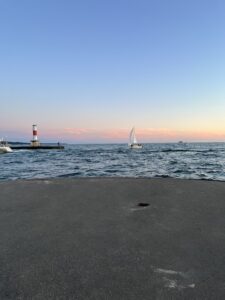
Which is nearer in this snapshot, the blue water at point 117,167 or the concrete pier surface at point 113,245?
the concrete pier surface at point 113,245

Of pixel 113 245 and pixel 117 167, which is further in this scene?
pixel 117 167

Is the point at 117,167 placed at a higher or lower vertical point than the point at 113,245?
lower

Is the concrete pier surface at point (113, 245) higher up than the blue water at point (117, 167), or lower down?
higher up

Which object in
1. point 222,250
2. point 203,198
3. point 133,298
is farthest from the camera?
point 203,198

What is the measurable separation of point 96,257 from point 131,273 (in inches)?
22.5

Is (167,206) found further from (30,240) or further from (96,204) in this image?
(30,240)

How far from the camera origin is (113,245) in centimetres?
394

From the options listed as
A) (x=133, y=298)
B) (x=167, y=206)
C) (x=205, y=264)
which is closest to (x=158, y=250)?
(x=205, y=264)

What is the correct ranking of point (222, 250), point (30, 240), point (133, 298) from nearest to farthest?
point (133, 298) < point (222, 250) < point (30, 240)

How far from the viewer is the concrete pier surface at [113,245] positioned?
2.87 metres

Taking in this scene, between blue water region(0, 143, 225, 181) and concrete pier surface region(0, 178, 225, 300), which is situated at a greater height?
concrete pier surface region(0, 178, 225, 300)

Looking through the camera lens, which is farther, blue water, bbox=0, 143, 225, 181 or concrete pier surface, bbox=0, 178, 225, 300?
blue water, bbox=0, 143, 225, 181

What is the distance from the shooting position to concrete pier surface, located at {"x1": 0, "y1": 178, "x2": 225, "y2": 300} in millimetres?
2873

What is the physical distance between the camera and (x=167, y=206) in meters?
5.99
